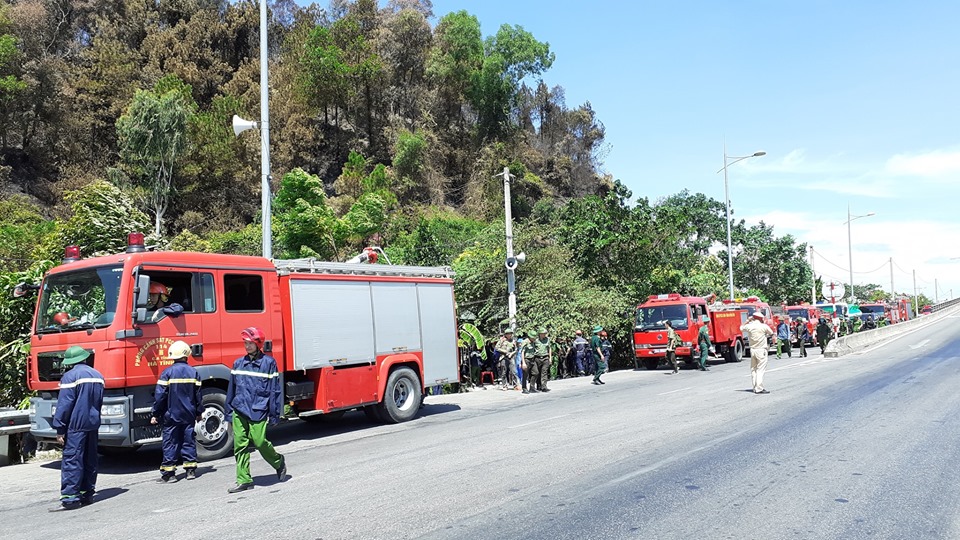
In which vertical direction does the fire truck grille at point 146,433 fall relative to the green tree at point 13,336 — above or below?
below

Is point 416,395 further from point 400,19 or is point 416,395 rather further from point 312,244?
point 400,19

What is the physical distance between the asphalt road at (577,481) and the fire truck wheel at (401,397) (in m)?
0.30

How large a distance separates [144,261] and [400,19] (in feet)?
184

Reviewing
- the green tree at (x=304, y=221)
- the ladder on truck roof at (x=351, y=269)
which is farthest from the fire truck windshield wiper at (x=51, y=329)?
the green tree at (x=304, y=221)

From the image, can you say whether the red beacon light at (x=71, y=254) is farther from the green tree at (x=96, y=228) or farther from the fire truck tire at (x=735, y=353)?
the fire truck tire at (x=735, y=353)

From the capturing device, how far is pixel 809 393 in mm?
14438

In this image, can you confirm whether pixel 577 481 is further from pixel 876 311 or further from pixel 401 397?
pixel 876 311

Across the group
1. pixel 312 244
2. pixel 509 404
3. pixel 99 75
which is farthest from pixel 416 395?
pixel 99 75

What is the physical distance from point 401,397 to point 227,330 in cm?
415

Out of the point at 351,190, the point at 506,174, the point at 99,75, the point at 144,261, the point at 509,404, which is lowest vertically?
the point at 509,404

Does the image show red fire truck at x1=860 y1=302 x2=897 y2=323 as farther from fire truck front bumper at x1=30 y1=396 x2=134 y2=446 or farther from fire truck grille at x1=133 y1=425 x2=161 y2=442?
fire truck front bumper at x1=30 y1=396 x2=134 y2=446

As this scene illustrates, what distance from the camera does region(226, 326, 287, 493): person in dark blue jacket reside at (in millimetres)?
7438

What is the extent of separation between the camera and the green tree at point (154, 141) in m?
41.0

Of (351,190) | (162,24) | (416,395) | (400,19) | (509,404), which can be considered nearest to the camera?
(416,395)
